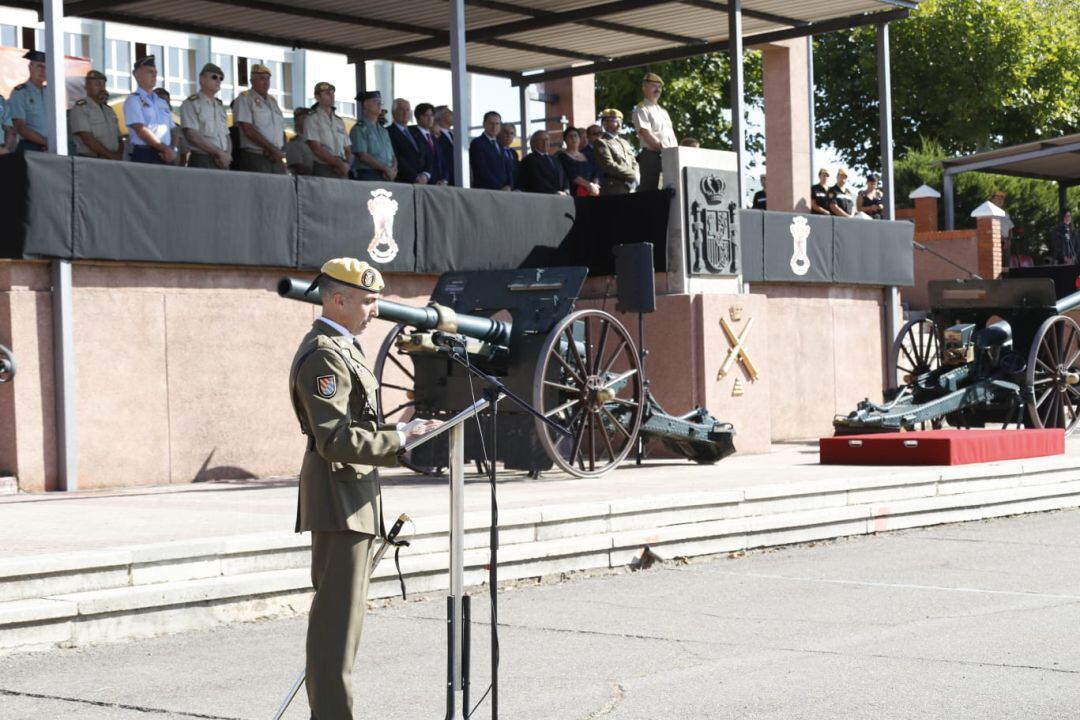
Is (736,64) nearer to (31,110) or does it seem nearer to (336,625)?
(31,110)

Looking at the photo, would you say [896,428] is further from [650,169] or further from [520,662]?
[520,662]

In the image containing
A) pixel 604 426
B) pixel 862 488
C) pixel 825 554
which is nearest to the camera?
pixel 825 554

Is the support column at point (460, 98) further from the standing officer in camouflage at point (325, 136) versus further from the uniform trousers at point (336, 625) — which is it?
the uniform trousers at point (336, 625)

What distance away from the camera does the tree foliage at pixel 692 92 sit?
42.1 m

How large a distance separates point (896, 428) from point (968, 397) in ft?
4.49

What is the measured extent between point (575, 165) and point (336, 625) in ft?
45.8

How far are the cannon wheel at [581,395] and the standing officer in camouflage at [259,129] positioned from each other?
4042 millimetres

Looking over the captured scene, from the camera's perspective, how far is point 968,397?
18.0 meters

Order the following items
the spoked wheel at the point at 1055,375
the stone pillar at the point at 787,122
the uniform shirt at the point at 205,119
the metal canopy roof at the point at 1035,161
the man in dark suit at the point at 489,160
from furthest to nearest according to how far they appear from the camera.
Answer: the metal canopy roof at the point at 1035,161, the stone pillar at the point at 787,122, the spoked wheel at the point at 1055,375, the man in dark suit at the point at 489,160, the uniform shirt at the point at 205,119

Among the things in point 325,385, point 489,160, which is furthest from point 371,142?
point 325,385

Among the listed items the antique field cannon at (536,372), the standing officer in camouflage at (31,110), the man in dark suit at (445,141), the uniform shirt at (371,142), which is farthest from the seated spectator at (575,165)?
the standing officer in camouflage at (31,110)

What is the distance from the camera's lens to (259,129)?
16266mm

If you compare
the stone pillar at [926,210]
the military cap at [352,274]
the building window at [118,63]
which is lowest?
the military cap at [352,274]

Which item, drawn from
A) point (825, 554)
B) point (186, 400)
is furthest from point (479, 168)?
point (825, 554)
